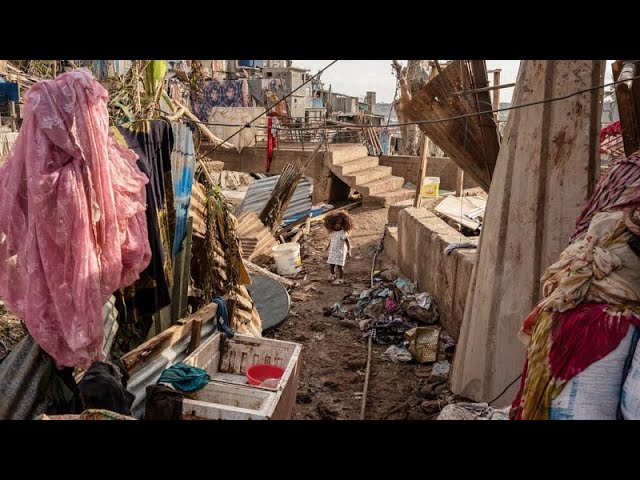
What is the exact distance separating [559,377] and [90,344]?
8.43 feet

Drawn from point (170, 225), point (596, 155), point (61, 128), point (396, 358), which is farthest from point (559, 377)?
point (396, 358)

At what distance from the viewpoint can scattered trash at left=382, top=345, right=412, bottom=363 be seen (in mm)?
6688

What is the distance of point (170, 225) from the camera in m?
4.60

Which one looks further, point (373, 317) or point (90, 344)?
point (373, 317)

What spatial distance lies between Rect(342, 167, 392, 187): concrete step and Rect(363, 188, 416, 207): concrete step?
57 centimetres

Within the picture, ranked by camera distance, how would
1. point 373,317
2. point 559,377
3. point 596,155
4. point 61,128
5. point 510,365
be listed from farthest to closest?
Result: point 373,317, point 510,365, point 596,155, point 61,128, point 559,377

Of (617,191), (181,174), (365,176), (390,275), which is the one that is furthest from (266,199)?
(617,191)

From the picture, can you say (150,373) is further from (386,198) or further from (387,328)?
(386,198)

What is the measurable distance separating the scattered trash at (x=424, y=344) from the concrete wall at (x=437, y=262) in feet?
1.09

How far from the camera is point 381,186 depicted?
16297 millimetres

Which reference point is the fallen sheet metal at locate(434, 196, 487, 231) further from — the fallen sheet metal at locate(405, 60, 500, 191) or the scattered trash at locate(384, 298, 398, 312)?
the fallen sheet metal at locate(405, 60, 500, 191)

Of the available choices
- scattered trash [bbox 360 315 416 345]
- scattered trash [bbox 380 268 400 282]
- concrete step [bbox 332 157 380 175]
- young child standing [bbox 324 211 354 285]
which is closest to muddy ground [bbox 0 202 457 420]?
scattered trash [bbox 360 315 416 345]

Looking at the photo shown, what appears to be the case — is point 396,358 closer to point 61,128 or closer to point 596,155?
point 596,155

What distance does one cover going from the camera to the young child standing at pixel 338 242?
1026 centimetres
